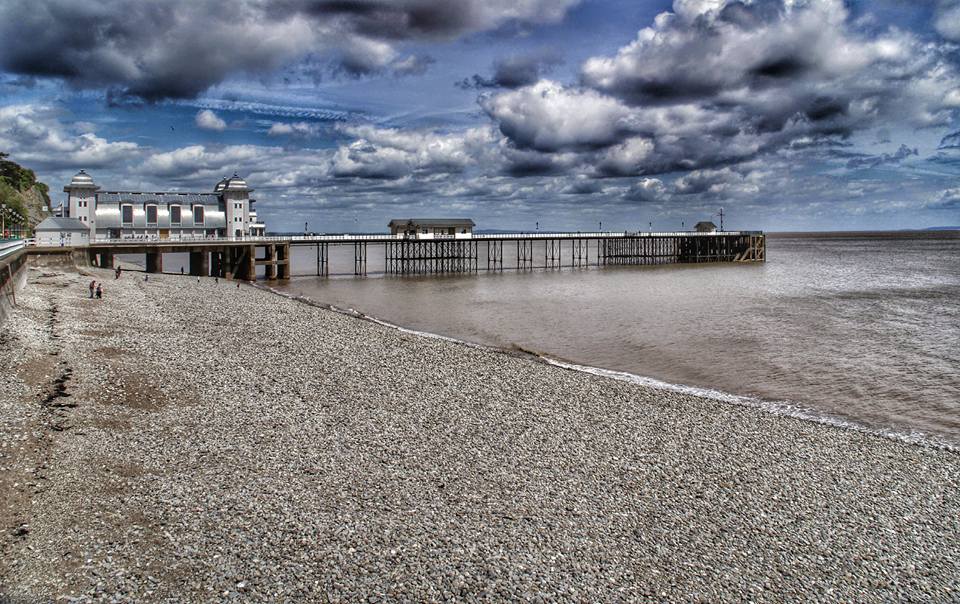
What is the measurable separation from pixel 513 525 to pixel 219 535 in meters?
3.72

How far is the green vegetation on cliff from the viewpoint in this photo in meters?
58.2

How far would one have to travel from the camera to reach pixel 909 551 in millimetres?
8141

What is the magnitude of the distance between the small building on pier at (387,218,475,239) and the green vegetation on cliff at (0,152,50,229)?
107 ft

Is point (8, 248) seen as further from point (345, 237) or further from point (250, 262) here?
point (345, 237)

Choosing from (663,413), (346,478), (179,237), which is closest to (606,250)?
(179,237)

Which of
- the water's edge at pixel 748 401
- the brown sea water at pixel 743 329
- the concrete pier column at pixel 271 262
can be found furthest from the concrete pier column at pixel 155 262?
the water's edge at pixel 748 401

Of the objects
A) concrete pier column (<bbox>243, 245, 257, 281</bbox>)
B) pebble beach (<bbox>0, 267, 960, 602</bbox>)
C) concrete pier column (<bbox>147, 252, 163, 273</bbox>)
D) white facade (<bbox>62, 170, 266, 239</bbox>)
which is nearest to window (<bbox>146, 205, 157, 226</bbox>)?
white facade (<bbox>62, 170, 266, 239</bbox>)

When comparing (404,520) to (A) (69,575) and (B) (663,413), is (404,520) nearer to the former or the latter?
(A) (69,575)

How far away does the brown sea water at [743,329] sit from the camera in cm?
1708

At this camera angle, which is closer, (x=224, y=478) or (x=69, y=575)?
(x=69, y=575)

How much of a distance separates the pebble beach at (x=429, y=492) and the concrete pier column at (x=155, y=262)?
108ft

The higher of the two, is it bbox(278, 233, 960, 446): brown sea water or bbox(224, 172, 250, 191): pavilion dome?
bbox(224, 172, 250, 191): pavilion dome

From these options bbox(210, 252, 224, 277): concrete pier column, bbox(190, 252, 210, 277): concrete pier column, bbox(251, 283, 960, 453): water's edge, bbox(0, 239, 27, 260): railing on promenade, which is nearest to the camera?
bbox(251, 283, 960, 453): water's edge

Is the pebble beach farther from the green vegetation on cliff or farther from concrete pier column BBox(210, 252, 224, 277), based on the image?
the green vegetation on cliff
